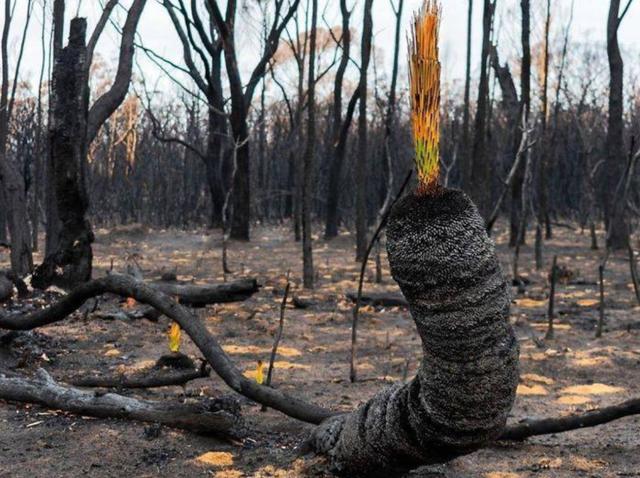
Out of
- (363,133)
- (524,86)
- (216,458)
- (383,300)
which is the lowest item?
(216,458)

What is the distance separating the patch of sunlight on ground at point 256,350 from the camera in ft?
21.4

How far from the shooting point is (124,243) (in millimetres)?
17266

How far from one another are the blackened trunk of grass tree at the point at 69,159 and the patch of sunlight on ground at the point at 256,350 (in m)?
2.25

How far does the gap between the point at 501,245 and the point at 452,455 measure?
1505 cm

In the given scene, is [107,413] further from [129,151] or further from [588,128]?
[588,128]

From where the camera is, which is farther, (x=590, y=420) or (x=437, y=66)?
(x=590, y=420)

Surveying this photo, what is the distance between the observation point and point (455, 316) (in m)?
1.98

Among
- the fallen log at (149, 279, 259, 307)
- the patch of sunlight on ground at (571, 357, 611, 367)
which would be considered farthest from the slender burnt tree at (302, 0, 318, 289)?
the patch of sunlight on ground at (571, 357, 611, 367)

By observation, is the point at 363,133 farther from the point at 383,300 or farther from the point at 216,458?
the point at 216,458

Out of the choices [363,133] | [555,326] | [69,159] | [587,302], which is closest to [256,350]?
[69,159]

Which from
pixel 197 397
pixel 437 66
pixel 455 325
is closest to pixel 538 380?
pixel 197 397

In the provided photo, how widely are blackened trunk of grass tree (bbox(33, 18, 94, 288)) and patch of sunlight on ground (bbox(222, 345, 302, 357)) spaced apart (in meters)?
2.25

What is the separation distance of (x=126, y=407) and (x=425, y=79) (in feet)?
9.08

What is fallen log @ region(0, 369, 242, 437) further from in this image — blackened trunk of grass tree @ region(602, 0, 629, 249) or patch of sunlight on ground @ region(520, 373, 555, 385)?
blackened trunk of grass tree @ region(602, 0, 629, 249)
